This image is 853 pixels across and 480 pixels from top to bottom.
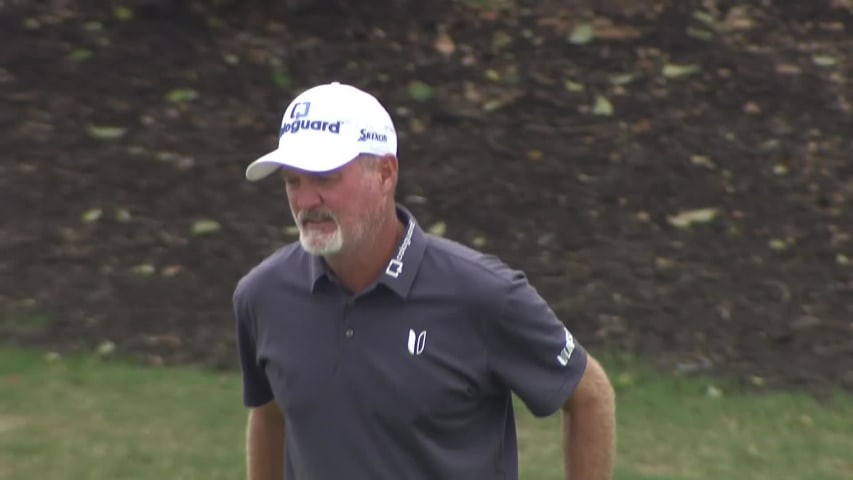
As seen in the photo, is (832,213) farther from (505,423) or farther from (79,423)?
(505,423)

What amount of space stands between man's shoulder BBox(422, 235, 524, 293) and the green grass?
313cm

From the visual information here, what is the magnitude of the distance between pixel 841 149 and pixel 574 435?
718 cm

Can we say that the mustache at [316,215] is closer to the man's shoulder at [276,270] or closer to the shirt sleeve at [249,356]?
the man's shoulder at [276,270]

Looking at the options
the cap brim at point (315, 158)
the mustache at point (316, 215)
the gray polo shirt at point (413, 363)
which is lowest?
the gray polo shirt at point (413, 363)

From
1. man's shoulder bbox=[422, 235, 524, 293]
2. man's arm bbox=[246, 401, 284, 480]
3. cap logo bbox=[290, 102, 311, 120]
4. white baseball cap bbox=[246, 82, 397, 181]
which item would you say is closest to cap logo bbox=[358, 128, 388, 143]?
white baseball cap bbox=[246, 82, 397, 181]

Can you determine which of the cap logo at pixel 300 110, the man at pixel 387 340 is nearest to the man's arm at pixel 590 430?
the man at pixel 387 340

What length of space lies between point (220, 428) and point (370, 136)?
12.3ft

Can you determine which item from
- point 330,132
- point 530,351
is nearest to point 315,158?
point 330,132

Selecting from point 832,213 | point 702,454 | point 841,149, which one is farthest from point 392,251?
point 841,149

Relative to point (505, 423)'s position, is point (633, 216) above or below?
below

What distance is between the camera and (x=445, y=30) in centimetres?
1166

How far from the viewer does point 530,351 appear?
3389mm

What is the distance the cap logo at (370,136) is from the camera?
3.35 meters

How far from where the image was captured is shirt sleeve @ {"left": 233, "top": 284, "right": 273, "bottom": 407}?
359 cm
